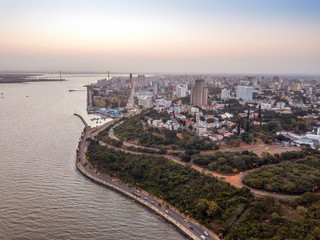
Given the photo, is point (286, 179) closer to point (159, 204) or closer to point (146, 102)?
point (159, 204)

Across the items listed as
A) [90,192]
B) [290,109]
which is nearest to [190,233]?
[90,192]

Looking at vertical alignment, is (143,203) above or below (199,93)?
below

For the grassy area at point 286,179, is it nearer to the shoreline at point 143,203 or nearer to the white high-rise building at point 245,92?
the shoreline at point 143,203

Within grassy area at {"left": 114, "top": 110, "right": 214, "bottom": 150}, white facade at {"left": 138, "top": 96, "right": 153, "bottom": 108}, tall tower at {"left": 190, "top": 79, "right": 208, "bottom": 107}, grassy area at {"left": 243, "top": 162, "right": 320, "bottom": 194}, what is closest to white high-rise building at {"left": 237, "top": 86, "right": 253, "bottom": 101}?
tall tower at {"left": 190, "top": 79, "right": 208, "bottom": 107}

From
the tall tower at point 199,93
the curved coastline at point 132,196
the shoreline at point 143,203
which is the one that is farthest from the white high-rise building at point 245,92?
the shoreline at point 143,203

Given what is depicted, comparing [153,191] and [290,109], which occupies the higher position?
[290,109]

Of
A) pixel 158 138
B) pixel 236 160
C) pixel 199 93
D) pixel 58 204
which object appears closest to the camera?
pixel 58 204

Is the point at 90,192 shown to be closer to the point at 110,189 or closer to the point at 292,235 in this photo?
the point at 110,189

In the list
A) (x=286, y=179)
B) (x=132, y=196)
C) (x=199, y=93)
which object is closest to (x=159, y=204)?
(x=132, y=196)
